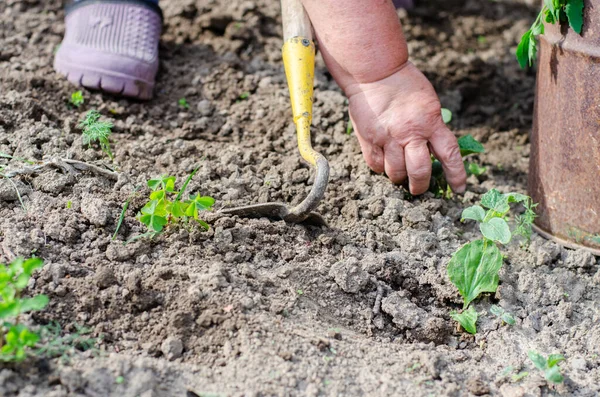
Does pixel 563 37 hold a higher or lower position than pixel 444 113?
higher

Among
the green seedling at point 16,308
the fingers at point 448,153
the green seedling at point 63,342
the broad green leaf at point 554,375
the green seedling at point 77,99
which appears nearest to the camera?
the green seedling at point 16,308

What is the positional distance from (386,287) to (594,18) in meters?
0.80

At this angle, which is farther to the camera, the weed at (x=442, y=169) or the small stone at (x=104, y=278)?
the weed at (x=442, y=169)

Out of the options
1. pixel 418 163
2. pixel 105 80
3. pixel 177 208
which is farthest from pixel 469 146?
pixel 105 80

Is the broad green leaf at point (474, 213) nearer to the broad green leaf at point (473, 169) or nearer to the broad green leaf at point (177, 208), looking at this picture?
the broad green leaf at point (473, 169)

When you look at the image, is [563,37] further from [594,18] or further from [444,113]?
[444,113]

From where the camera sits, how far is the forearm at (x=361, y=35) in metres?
1.94

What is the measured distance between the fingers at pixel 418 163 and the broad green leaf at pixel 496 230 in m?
0.29

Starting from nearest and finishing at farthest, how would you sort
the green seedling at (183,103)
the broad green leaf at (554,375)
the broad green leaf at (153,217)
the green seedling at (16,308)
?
1. the green seedling at (16,308)
2. the broad green leaf at (554,375)
3. the broad green leaf at (153,217)
4. the green seedling at (183,103)

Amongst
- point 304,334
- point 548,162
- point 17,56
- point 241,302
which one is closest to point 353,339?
point 304,334

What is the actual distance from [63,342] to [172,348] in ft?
0.70

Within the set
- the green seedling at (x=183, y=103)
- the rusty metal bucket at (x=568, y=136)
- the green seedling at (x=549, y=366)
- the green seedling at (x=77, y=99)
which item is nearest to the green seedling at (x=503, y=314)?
the green seedling at (x=549, y=366)

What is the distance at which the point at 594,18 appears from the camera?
1658mm

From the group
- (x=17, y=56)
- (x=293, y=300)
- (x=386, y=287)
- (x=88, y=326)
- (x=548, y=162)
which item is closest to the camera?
(x=88, y=326)
